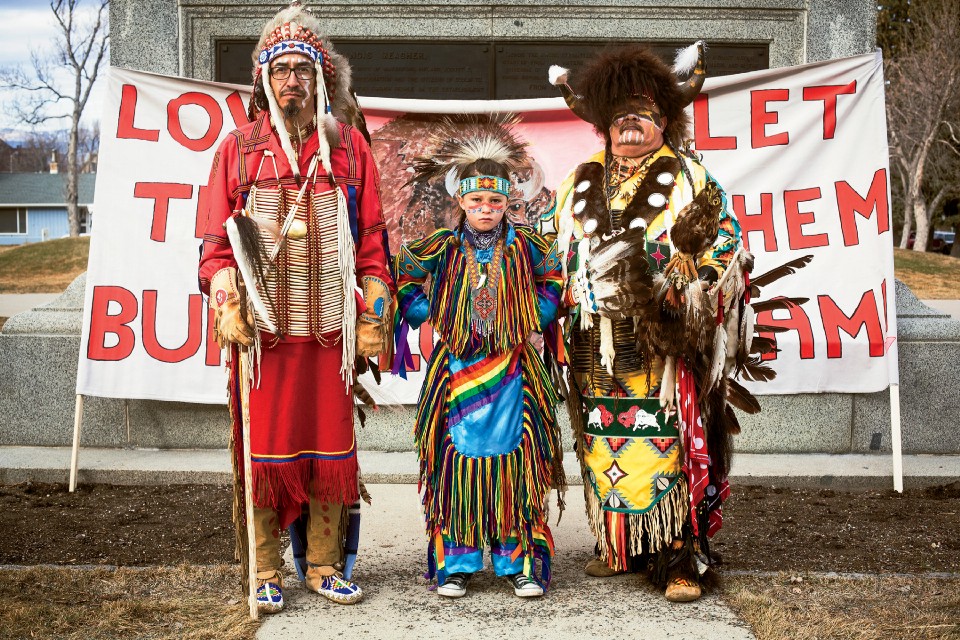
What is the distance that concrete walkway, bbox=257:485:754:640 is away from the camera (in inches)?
127

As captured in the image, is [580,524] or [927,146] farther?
[927,146]

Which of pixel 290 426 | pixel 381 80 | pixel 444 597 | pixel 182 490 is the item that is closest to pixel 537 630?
pixel 444 597

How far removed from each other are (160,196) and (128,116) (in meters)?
0.48

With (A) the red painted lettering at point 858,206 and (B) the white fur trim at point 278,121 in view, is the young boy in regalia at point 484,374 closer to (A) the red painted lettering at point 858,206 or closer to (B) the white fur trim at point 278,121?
(B) the white fur trim at point 278,121

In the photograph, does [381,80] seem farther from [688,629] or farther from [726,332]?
[688,629]

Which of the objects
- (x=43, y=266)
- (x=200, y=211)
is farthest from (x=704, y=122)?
(x=43, y=266)

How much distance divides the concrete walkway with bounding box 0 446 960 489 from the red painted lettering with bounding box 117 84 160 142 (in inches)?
70.8

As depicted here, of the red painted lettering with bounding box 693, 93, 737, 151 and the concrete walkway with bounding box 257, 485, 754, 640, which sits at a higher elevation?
the red painted lettering with bounding box 693, 93, 737, 151

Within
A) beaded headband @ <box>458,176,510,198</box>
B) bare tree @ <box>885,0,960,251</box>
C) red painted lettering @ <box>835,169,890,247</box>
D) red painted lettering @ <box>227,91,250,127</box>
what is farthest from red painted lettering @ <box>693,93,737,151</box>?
bare tree @ <box>885,0,960,251</box>

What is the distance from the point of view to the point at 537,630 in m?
3.23

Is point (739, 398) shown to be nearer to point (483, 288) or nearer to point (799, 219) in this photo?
point (483, 288)

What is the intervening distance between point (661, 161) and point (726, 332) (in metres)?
0.66

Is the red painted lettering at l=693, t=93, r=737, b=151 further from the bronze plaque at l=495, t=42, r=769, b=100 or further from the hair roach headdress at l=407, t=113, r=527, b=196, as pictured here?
the hair roach headdress at l=407, t=113, r=527, b=196

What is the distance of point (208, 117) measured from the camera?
555 cm
